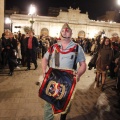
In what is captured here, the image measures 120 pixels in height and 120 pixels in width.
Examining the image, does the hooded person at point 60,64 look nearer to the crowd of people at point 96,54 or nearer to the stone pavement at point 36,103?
the stone pavement at point 36,103

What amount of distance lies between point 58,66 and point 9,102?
248 cm

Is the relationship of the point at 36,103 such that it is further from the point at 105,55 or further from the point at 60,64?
the point at 105,55

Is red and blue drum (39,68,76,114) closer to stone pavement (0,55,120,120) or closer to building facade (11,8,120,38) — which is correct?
stone pavement (0,55,120,120)

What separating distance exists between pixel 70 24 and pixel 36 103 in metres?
49.9

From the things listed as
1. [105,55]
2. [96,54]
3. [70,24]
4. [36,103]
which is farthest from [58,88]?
[70,24]

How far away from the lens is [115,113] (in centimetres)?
520

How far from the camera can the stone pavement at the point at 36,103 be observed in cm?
475

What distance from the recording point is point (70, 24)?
178 feet

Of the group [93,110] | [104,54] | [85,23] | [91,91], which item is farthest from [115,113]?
[85,23]

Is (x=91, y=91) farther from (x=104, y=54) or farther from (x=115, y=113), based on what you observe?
(x=115, y=113)

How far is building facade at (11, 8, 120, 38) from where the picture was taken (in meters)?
51.0

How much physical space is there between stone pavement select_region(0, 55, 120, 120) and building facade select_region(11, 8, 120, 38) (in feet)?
145

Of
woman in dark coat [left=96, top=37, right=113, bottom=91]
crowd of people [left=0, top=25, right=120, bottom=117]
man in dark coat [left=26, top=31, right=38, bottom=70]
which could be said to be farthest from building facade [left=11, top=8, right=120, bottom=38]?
woman in dark coat [left=96, top=37, right=113, bottom=91]

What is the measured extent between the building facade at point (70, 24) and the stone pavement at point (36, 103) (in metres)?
44.1
